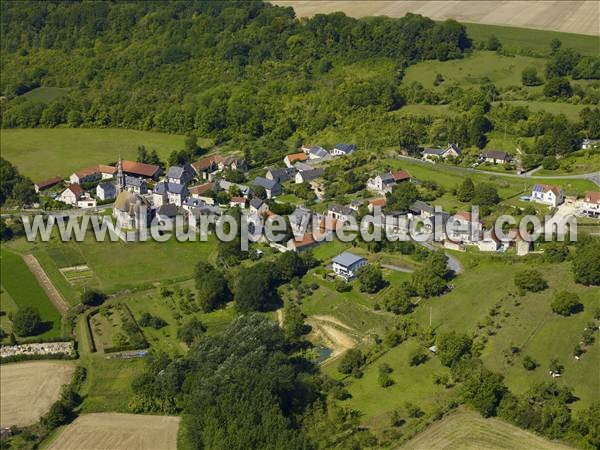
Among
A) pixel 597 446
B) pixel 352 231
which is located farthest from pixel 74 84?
pixel 597 446

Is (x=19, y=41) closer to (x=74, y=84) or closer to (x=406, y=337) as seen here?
(x=74, y=84)

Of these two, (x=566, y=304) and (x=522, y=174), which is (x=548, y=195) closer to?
(x=522, y=174)

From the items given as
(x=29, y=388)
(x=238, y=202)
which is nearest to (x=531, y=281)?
(x=238, y=202)

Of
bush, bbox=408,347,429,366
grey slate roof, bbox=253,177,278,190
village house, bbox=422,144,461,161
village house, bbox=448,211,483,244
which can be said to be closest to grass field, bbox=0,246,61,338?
grey slate roof, bbox=253,177,278,190

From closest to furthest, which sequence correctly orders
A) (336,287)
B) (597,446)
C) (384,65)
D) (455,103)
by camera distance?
1. (597,446)
2. (336,287)
3. (455,103)
4. (384,65)

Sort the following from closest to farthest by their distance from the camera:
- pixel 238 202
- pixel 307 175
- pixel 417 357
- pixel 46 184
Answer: pixel 417 357, pixel 238 202, pixel 307 175, pixel 46 184

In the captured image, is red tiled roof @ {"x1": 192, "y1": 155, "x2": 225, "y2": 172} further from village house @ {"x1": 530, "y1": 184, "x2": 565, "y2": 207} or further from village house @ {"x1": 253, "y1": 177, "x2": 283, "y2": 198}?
village house @ {"x1": 530, "y1": 184, "x2": 565, "y2": 207}
